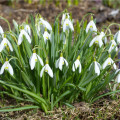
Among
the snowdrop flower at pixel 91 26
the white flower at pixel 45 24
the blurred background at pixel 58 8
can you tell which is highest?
the blurred background at pixel 58 8

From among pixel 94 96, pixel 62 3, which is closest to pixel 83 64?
pixel 94 96

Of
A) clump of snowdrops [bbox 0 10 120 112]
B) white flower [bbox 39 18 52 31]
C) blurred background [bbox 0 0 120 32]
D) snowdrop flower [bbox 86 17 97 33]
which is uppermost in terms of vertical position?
blurred background [bbox 0 0 120 32]

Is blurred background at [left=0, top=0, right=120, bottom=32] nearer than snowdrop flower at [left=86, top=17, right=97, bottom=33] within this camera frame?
No

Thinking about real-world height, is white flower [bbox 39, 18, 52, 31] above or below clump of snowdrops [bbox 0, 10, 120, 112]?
above

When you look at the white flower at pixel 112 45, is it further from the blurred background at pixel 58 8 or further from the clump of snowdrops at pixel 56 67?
the blurred background at pixel 58 8

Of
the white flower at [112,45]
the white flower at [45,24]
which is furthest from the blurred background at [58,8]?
the white flower at [45,24]

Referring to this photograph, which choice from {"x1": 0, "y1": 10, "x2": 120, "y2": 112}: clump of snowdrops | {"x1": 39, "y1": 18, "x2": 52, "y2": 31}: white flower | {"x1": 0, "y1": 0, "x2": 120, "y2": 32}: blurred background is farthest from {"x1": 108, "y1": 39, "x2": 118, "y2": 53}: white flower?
{"x1": 0, "y1": 0, "x2": 120, "y2": 32}: blurred background

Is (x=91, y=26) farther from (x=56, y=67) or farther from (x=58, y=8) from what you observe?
(x=58, y=8)

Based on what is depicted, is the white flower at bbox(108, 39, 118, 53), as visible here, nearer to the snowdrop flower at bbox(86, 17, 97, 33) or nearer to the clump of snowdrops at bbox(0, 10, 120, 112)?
the clump of snowdrops at bbox(0, 10, 120, 112)

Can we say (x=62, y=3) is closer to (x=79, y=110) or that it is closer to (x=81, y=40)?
(x=81, y=40)
